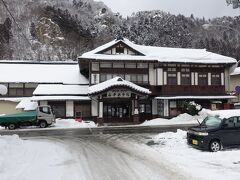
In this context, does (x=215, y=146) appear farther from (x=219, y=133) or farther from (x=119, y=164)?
(x=119, y=164)

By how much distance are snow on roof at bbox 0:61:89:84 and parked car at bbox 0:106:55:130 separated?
9.40 meters

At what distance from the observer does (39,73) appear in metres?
41.6

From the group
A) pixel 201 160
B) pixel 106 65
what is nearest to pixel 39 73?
pixel 106 65

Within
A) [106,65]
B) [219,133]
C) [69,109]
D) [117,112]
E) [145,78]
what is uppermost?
[106,65]

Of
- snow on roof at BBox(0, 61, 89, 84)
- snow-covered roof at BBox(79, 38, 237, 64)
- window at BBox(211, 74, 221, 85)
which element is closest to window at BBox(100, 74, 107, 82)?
snow-covered roof at BBox(79, 38, 237, 64)

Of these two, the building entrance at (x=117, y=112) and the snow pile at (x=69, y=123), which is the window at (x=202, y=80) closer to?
the building entrance at (x=117, y=112)

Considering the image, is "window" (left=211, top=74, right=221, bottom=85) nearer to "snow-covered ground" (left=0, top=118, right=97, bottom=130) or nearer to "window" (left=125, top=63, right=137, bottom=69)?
"window" (left=125, top=63, right=137, bottom=69)

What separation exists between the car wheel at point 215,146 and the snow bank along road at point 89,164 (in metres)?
2.39

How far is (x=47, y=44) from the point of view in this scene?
8744 centimetres

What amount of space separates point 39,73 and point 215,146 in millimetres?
31682

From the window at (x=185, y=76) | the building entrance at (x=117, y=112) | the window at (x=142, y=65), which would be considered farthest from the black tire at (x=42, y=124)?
the window at (x=185, y=76)

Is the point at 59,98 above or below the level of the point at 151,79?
below

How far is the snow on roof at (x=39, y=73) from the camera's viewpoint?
130ft

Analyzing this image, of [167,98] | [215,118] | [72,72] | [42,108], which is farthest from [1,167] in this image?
[72,72]
